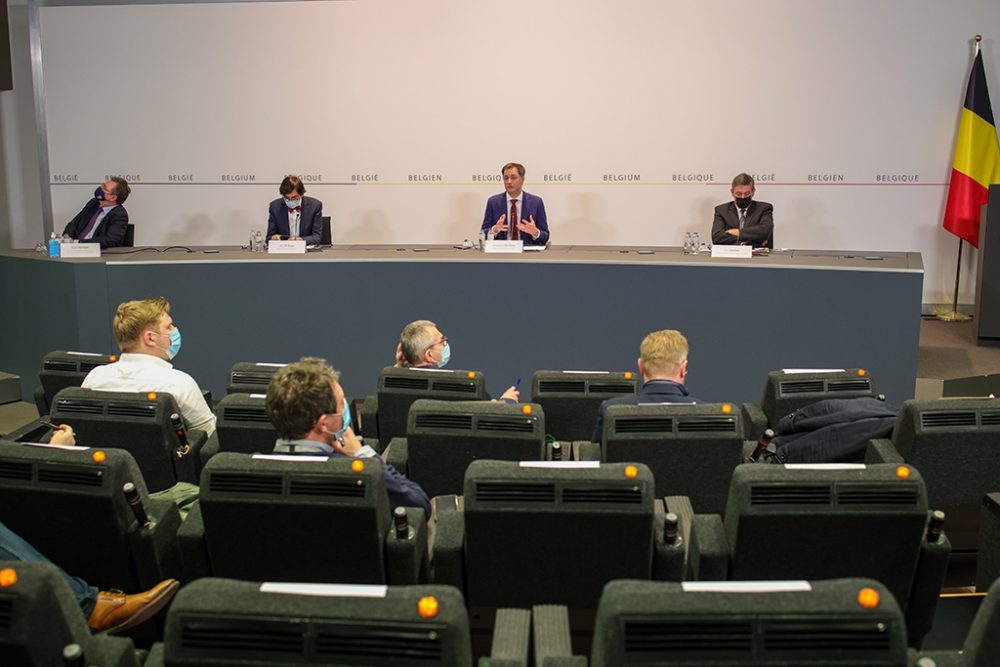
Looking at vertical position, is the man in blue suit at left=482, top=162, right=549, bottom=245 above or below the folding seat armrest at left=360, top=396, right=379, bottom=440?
above

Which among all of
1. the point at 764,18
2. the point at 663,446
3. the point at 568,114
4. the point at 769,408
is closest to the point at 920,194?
the point at 764,18

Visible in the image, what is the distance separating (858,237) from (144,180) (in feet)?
20.4

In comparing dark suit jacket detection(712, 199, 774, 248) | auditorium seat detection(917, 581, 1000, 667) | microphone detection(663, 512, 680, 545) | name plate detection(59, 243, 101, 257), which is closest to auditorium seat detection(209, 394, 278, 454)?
microphone detection(663, 512, 680, 545)

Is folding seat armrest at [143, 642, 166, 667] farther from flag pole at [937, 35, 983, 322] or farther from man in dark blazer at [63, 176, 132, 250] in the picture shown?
flag pole at [937, 35, 983, 322]

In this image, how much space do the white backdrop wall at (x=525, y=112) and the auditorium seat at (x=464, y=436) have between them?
546cm

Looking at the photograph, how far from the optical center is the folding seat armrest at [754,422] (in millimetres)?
3936

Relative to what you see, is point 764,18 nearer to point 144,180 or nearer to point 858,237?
point 858,237

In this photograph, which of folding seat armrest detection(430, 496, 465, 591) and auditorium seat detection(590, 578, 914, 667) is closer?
auditorium seat detection(590, 578, 914, 667)

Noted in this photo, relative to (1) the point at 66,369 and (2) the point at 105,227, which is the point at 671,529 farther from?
(2) the point at 105,227

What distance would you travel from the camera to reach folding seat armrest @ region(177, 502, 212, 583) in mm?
2369

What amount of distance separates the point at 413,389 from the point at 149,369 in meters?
1.02

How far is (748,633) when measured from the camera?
149 cm

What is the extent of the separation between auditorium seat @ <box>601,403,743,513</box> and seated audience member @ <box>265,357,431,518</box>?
0.65m

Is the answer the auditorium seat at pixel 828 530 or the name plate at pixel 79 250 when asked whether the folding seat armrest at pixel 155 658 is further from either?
the name plate at pixel 79 250
